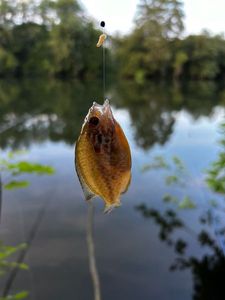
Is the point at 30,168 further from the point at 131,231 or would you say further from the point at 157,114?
the point at 157,114

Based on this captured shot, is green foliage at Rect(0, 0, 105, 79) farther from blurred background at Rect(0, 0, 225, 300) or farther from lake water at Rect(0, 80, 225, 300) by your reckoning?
lake water at Rect(0, 80, 225, 300)

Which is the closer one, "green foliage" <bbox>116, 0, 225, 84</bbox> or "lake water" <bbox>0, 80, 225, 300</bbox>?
"lake water" <bbox>0, 80, 225, 300</bbox>

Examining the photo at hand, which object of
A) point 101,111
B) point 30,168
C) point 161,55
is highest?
point 161,55

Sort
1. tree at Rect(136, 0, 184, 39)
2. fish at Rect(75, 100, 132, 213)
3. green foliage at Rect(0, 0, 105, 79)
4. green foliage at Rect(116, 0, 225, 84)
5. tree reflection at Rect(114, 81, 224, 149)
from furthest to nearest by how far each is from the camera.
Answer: green foliage at Rect(116, 0, 225, 84)
tree reflection at Rect(114, 81, 224, 149)
green foliage at Rect(0, 0, 105, 79)
tree at Rect(136, 0, 184, 39)
fish at Rect(75, 100, 132, 213)

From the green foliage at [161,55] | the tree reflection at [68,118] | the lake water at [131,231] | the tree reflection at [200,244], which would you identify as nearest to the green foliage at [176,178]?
the lake water at [131,231]

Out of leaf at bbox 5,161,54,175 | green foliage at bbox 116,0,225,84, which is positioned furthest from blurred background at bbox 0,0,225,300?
green foliage at bbox 116,0,225,84

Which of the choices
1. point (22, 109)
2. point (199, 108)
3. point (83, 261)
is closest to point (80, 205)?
point (83, 261)

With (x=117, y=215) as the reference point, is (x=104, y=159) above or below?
below

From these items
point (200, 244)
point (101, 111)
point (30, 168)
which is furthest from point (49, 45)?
point (101, 111)
